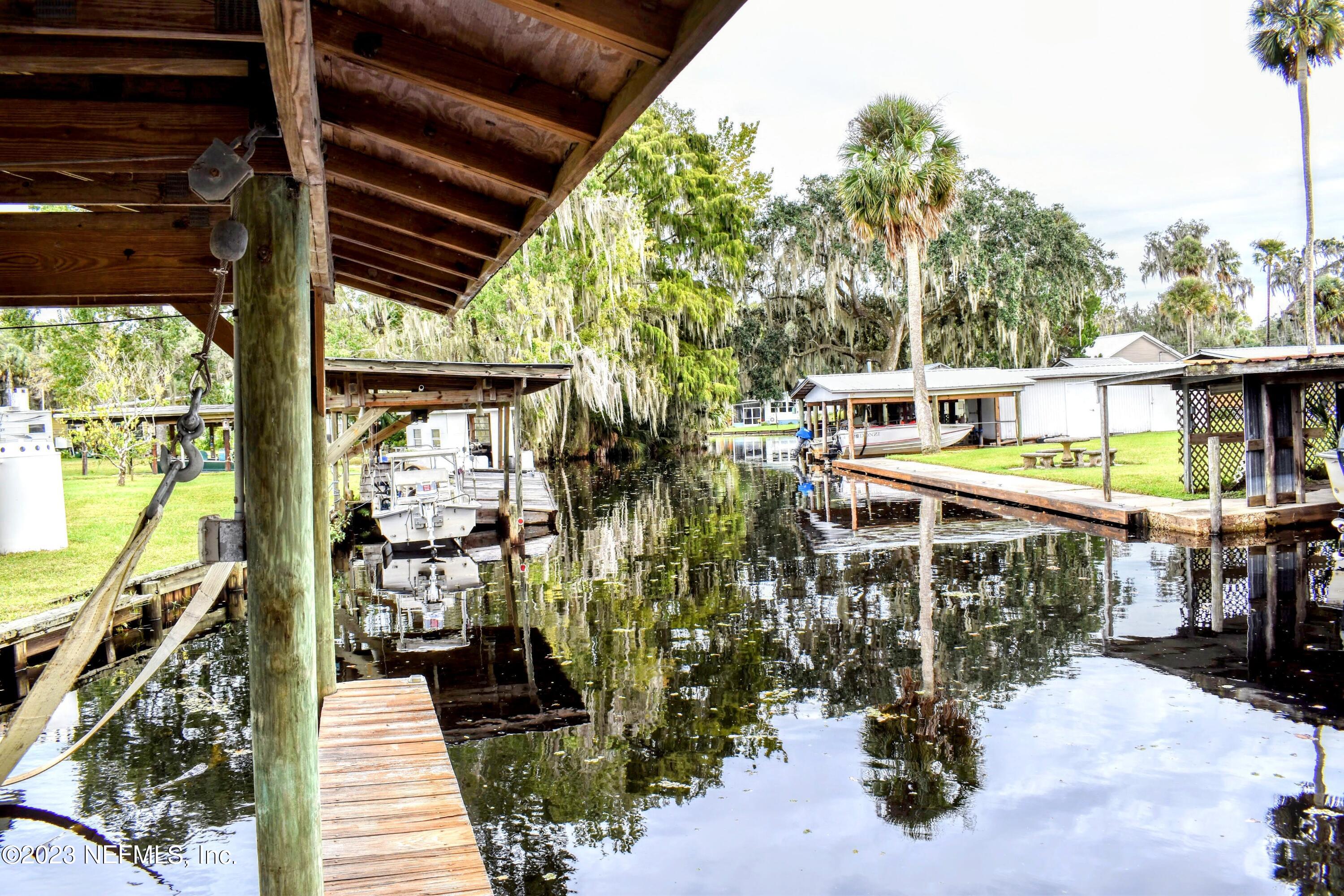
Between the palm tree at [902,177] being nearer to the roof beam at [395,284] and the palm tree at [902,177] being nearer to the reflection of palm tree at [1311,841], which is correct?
the roof beam at [395,284]

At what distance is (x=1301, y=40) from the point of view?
29781mm

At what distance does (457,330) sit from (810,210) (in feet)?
75.2

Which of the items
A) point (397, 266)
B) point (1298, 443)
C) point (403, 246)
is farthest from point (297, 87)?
point (1298, 443)

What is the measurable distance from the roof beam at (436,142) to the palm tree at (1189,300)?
59586mm

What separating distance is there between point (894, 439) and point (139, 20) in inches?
1315

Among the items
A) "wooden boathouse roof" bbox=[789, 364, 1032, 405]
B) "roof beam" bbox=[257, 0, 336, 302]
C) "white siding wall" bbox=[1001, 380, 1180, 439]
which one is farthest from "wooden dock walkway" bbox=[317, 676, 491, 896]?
"white siding wall" bbox=[1001, 380, 1180, 439]

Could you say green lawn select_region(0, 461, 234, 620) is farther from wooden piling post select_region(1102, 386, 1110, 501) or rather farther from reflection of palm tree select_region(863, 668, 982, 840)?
wooden piling post select_region(1102, 386, 1110, 501)

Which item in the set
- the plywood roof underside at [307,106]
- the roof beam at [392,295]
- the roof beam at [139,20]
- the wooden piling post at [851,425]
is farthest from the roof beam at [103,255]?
the wooden piling post at [851,425]

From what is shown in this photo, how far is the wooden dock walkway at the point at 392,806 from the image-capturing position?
12.8 feet

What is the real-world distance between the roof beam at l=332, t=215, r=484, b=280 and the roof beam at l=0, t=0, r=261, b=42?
8.19 feet

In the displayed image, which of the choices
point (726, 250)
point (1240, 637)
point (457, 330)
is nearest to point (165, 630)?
point (1240, 637)

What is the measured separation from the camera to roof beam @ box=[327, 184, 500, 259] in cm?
450

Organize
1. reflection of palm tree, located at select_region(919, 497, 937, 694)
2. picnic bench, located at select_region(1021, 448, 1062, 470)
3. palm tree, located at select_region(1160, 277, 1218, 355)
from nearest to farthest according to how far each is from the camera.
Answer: reflection of palm tree, located at select_region(919, 497, 937, 694), picnic bench, located at select_region(1021, 448, 1062, 470), palm tree, located at select_region(1160, 277, 1218, 355)

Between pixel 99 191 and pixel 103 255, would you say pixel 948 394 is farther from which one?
pixel 99 191
